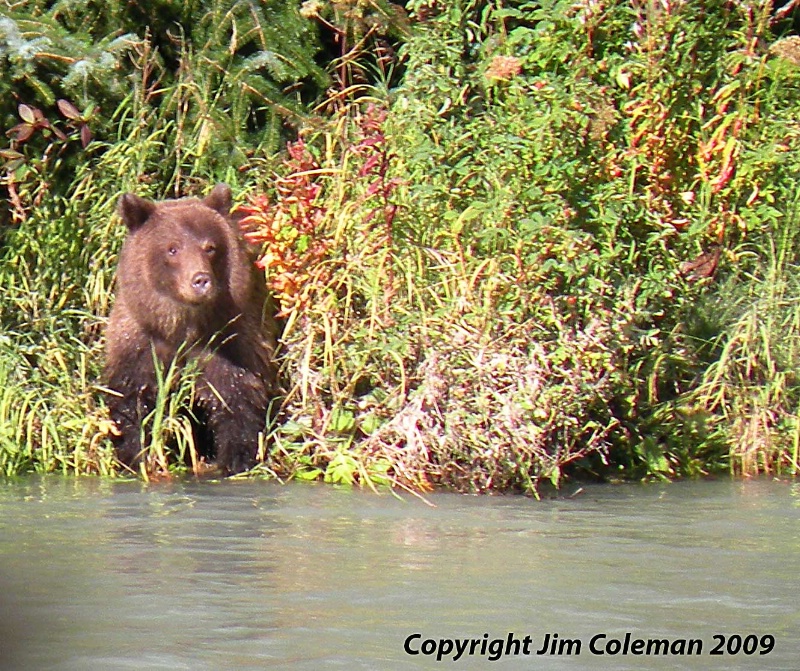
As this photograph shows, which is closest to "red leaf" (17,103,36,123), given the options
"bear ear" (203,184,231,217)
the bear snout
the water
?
"bear ear" (203,184,231,217)

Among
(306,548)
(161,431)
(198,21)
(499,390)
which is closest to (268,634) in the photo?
(306,548)

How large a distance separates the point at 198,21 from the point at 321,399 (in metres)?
3.04

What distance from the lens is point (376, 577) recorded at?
5078 millimetres

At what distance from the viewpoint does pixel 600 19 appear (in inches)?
309

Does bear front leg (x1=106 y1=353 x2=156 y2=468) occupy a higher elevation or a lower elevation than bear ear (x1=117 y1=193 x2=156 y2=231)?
lower

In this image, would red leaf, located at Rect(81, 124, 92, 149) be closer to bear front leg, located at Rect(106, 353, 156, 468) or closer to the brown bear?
the brown bear

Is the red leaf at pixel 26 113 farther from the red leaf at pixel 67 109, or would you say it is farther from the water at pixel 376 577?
the water at pixel 376 577

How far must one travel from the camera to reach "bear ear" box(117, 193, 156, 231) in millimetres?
7855

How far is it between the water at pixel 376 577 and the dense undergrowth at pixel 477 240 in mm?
556

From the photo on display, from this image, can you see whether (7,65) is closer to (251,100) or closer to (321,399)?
(251,100)

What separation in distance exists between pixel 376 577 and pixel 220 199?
11.7 ft

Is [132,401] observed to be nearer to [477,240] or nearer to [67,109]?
[67,109]

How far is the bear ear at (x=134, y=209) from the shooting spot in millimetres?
7855

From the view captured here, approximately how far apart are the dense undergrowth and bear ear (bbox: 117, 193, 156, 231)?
0.57 meters
